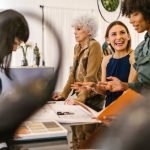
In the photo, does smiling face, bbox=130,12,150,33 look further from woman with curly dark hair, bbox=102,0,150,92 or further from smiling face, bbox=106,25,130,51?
smiling face, bbox=106,25,130,51

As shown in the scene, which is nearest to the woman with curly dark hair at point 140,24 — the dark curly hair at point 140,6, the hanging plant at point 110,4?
the dark curly hair at point 140,6

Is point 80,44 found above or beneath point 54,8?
beneath

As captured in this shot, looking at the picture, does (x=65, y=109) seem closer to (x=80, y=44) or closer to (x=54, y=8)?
(x=80, y=44)

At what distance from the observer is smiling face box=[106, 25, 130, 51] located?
63.2 inches

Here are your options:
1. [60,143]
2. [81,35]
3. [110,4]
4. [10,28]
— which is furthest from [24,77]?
[110,4]

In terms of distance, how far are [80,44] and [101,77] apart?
0.98ft

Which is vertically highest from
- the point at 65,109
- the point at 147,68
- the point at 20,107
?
the point at 20,107

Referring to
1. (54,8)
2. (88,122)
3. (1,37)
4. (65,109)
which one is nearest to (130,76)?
(65,109)

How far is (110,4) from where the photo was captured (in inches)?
169

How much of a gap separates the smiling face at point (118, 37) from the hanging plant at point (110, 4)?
271 cm

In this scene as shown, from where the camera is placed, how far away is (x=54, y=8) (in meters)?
4.37

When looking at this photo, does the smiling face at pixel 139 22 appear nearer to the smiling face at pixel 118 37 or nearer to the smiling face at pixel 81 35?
the smiling face at pixel 118 37

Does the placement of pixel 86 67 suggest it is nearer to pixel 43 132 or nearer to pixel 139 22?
pixel 139 22

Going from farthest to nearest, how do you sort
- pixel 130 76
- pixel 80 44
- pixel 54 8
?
pixel 54 8
pixel 80 44
pixel 130 76
